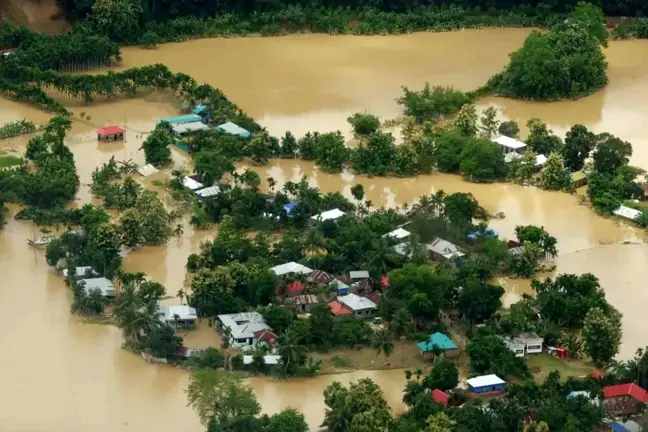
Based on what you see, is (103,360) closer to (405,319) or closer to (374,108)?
(405,319)

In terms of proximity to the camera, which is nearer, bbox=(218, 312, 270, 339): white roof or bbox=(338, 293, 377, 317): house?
bbox=(218, 312, 270, 339): white roof

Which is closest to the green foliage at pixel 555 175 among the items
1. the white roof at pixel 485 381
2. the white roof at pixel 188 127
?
the white roof at pixel 188 127

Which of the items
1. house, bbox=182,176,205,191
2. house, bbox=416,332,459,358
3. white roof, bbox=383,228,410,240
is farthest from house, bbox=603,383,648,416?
house, bbox=182,176,205,191

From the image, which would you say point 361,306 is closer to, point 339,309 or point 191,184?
point 339,309

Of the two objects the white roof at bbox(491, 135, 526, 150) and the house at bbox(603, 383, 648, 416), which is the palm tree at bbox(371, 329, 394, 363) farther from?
the white roof at bbox(491, 135, 526, 150)

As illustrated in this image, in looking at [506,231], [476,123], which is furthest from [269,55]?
[506,231]
